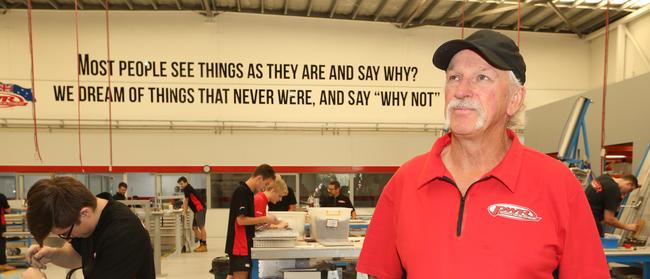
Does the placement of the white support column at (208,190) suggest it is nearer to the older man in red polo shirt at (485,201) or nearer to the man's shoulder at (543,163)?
the older man in red polo shirt at (485,201)

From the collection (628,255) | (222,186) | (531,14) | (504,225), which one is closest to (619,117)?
(531,14)

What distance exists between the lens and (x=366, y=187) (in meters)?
11.7

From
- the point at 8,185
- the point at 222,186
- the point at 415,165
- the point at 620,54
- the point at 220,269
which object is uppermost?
the point at 620,54

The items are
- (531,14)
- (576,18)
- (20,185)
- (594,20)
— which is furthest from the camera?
(594,20)

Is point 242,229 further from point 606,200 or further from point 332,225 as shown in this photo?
point 606,200

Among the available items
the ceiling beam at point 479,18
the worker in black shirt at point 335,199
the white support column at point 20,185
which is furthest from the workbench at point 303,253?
the white support column at point 20,185

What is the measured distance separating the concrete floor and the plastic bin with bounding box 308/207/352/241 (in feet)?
10.6

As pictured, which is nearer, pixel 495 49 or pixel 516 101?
pixel 495 49

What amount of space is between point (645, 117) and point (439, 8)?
17.7ft

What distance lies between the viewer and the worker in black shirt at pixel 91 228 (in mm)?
1719

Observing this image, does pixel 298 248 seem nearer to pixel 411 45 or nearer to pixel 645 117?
pixel 645 117

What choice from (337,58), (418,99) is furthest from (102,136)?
(418,99)

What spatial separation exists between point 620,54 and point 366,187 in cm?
706

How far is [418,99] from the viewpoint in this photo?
11.6 metres
